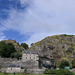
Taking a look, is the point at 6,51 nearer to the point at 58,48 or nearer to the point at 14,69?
the point at 14,69

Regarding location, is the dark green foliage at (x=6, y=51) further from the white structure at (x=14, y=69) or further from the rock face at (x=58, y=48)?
the white structure at (x=14, y=69)

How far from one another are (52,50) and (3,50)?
39.9 metres

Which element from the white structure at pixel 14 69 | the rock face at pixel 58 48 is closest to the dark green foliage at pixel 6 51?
the rock face at pixel 58 48

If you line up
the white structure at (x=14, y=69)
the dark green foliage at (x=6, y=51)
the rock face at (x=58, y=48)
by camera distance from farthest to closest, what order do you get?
the rock face at (x=58, y=48), the dark green foliage at (x=6, y=51), the white structure at (x=14, y=69)

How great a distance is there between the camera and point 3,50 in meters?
80.5

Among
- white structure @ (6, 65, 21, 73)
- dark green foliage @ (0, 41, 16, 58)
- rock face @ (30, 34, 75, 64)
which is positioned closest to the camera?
white structure @ (6, 65, 21, 73)

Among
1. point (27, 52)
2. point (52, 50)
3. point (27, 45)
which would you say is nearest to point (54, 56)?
point (52, 50)

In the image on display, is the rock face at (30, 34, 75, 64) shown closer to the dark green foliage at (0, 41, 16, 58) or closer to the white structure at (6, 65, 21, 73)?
the dark green foliage at (0, 41, 16, 58)

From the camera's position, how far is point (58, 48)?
99.9 m

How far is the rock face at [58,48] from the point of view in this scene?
299ft

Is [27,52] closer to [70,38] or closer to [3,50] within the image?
[3,50]

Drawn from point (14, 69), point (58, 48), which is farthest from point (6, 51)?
point (58, 48)

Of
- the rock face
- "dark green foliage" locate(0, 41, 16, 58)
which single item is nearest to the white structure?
"dark green foliage" locate(0, 41, 16, 58)

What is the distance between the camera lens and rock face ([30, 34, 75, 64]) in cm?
9119
